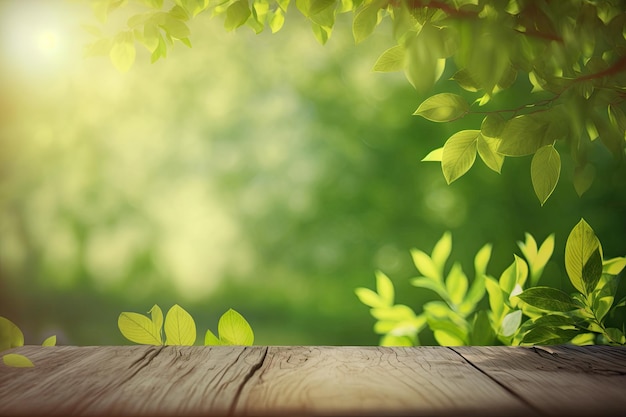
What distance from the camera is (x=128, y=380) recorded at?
0.69 meters

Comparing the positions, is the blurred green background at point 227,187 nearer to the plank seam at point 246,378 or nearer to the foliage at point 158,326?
the foliage at point 158,326

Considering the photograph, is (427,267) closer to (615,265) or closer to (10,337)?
(615,265)

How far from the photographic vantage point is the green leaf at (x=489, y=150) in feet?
2.95

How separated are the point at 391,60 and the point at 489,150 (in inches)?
7.9

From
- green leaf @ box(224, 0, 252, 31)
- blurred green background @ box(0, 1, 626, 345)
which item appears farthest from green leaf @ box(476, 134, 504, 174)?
blurred green background @ box(0, 1, 626, 345)

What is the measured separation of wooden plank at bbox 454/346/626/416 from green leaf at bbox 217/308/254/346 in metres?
0.35

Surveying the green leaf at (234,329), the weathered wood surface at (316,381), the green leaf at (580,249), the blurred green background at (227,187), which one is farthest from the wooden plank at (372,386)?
the blurred green background at (227,187)

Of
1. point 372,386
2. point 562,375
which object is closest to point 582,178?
point 562,375

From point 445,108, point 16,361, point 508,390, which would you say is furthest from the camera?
point 445,108

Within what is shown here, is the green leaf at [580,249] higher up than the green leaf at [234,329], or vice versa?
the green leaf at [580,249]

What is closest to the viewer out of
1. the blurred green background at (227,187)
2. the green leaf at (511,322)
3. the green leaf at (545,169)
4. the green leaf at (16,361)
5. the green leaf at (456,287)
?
the green leaf at (16,361)

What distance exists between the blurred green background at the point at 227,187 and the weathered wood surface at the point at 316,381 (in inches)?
38.4

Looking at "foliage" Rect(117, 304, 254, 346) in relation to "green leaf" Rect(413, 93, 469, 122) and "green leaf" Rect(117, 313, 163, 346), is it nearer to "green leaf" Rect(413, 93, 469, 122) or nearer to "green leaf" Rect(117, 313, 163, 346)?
"green leaf" Rect(117, 313, 163, 346)

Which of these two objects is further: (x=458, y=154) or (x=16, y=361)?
(x=458, y=154)
